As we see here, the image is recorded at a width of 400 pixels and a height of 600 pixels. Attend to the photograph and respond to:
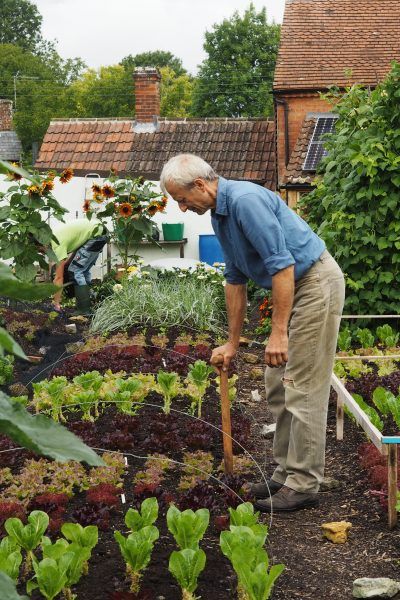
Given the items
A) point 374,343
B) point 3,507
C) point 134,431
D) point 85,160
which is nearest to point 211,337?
point 374,343

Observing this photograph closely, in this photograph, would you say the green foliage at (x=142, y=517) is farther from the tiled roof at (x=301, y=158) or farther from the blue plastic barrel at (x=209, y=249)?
the tiled roof at (x=301, y=158)

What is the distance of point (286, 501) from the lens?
446 centimetres

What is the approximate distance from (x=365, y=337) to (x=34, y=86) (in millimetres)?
54893

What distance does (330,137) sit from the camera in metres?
9.66

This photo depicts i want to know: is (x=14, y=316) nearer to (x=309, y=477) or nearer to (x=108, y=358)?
(x=108, y=358)

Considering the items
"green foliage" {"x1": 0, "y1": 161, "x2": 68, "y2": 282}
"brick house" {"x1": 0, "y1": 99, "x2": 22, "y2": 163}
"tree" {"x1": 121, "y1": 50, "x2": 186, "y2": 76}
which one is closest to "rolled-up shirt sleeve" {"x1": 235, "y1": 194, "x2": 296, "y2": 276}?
"green foliage" {"x1": 0, "y1": 161, "x2": 68, "y2": 282}

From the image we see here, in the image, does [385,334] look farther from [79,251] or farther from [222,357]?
[79,251]

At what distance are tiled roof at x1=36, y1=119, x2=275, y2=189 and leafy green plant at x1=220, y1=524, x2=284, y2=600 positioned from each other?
57.0ft

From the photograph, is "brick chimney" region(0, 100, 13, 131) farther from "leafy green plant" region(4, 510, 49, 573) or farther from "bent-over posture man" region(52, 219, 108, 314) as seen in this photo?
"leafy green plant" region(4, 510, 49, 573)

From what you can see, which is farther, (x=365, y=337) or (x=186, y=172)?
(x=365, y=337)

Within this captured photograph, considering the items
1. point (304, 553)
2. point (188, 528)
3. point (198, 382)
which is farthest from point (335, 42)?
point (188, 528)

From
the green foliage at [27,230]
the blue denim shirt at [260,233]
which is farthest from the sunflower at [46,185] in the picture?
the blue denim shirt at [260,233]

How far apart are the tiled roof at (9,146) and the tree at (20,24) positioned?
23639 millimetres

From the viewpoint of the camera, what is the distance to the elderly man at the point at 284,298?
4.00 metres
